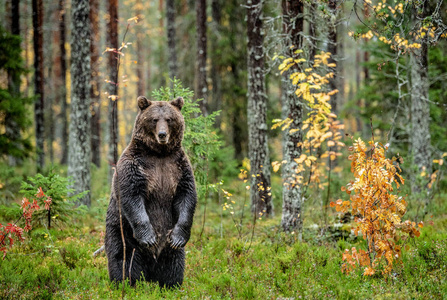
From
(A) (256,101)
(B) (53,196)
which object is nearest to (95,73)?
(A) (256,101)

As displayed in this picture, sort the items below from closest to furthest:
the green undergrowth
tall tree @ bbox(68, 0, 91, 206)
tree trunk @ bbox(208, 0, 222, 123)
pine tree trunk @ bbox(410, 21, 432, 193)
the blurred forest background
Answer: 1. the green undergrowth
2. the blurred forest background
3. tall tree @ bbox(68, 0, 91, 206)
4. pine tree trunk @ bbox(410, 21, 432, 193)
5. tree trunk @ bbox(208, 0, 222, 123)

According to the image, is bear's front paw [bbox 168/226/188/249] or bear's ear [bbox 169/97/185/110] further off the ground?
bear's ear [bbox 169/97/185/110]

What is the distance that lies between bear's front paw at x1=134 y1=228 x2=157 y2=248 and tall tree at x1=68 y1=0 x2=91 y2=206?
6.44 meters

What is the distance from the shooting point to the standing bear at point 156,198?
205 inches

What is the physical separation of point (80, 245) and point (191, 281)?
2841 millimetres

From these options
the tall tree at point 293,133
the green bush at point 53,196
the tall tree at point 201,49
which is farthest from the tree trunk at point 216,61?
the green bush at point 53,196

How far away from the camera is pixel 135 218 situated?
5070mm

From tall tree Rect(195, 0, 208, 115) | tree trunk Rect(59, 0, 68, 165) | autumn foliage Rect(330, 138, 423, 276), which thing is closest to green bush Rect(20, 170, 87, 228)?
autumn foliage Rect(330, 138, 423, 276)

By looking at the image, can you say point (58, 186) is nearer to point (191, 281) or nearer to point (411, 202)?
point (191, 281)

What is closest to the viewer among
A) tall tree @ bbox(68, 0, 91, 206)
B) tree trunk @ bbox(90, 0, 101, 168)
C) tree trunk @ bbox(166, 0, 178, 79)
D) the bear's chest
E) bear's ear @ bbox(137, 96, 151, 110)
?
the bear's chest

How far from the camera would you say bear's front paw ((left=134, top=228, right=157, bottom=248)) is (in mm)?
5062

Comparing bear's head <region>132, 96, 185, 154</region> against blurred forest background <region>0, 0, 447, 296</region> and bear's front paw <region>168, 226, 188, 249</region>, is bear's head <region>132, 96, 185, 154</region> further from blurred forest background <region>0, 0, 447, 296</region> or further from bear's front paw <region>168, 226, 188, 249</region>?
bear's front paw <region>168, 226, 188, 249</region>

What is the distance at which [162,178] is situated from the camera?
532cm

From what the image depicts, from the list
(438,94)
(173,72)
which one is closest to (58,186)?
(173,72)
